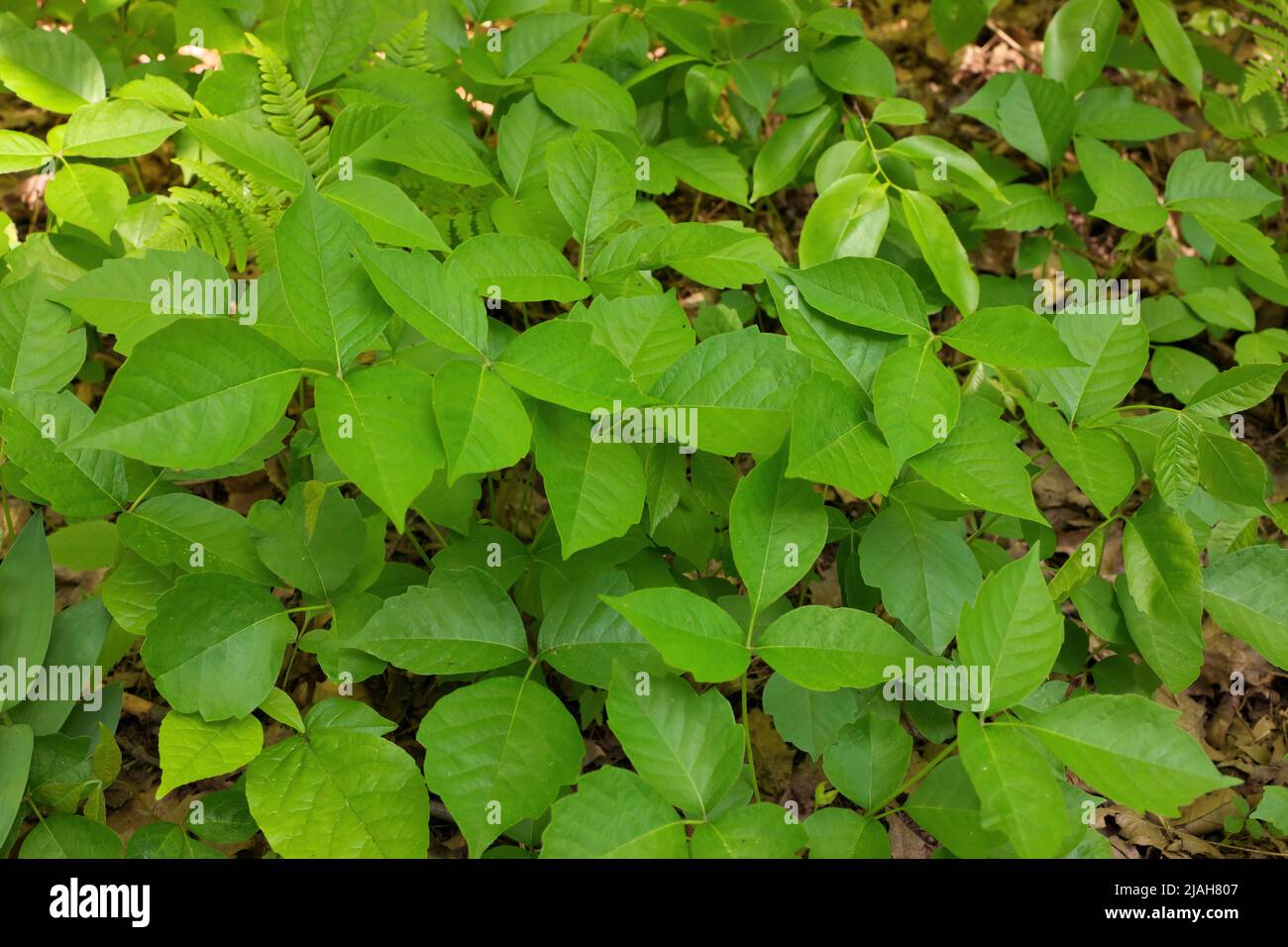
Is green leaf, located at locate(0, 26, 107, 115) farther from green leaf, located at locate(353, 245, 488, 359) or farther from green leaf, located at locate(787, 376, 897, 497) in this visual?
green leaf, located at locate(787, 376, 897, 497)

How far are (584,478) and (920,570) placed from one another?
66cm

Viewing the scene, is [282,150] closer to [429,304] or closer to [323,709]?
[429,304]

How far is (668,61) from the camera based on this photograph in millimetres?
2414

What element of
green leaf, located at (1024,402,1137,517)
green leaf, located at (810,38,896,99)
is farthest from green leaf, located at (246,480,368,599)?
green leaf, located at (810,38,896,99)

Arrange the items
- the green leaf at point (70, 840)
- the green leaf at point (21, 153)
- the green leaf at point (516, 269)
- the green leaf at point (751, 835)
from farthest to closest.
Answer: the green leaf at point (21, 153)
the green leaf at point (516, 269)
the green leaf at point (70, 840)
the green leaf at point (751, 835)

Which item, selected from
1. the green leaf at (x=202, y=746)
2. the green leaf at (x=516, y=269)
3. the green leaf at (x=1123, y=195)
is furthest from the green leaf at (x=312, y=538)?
the green leaf at (x=1123, y=195)

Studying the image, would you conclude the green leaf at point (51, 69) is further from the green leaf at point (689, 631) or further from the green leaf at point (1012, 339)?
the green leaf at point (1012, 339)

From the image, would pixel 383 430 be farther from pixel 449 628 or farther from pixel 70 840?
pixel 70 840

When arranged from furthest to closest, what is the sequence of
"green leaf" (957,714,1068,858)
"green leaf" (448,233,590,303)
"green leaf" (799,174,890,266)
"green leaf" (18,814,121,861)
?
1. "green leaf" (799,174,890,266)
2. "green leaf" (448,233,590,303)
3. "green leaf" (18,814,121,861)
4. "green leaf" (957,714,1068,858)

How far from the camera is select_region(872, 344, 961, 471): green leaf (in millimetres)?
1567

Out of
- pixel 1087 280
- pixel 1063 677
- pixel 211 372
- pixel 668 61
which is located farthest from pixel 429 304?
pixel 1087 280

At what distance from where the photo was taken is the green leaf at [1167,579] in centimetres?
177

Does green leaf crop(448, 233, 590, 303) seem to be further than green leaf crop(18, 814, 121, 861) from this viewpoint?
Yes

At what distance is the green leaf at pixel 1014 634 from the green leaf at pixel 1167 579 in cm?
48
